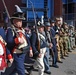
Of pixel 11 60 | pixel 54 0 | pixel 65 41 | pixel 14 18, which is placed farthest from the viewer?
pixel 54 0

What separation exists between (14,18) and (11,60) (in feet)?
3.14

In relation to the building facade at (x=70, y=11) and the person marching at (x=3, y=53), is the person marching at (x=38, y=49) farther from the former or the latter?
the building facade at (x=70, y=11)

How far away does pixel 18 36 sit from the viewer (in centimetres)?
595

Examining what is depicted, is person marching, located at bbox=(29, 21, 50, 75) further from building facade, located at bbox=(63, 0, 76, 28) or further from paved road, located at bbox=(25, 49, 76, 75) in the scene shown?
building facade, located at bbox=(63, 0, 76, 28)

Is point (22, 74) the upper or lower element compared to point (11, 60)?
lower

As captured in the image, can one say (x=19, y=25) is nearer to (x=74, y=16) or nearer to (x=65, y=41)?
(x=65, y=41)

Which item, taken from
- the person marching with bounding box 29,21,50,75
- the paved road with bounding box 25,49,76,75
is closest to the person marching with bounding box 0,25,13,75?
the person marching with bounding box 29,21,50,75

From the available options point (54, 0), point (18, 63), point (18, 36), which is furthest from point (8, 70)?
point (54, 0)

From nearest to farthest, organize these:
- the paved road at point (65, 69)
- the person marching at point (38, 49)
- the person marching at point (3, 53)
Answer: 1. the person marching at point (3, 53)
2. the person marching at point (38, 49)
3. the paved road at point (65, 69)

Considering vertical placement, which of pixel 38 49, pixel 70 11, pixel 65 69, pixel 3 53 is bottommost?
pixel 70 11

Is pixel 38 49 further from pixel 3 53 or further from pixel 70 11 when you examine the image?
pixel 70 11

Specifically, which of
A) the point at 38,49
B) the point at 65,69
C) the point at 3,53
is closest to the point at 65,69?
the point at 65,69

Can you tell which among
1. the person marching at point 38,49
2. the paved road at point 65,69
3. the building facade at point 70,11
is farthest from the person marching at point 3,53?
the building facade at point 70,11

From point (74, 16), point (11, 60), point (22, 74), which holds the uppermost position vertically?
point (11, 60)
